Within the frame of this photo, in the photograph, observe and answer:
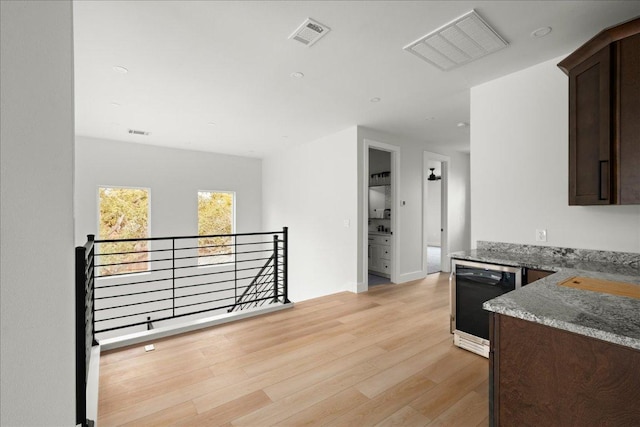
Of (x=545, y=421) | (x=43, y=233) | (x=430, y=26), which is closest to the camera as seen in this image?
(x=43, y=233)

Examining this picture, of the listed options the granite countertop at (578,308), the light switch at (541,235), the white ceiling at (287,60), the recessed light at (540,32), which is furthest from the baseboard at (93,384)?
the recessed light at (540,32)

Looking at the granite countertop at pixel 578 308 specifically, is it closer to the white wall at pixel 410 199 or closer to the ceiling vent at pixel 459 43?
the ceiling vent at pixel 459 43

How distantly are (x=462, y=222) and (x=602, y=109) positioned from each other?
4895mm

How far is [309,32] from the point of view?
7.23ft

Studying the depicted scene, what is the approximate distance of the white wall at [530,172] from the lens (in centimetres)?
239

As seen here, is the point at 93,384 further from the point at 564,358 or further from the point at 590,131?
the point at 590,131

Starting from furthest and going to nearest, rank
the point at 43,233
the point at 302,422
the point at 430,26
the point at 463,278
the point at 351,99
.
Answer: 1. the point at 351,99
2. the point at 463,278
3. the point at 430,26
4. the point at 302,422
5. the point at 43,233

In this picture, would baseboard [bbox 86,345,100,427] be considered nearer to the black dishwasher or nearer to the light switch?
the black dishwasher

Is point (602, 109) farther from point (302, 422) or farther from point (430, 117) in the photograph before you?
point (302, 422)

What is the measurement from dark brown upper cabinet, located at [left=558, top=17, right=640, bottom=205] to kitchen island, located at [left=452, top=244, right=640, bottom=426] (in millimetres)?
1020

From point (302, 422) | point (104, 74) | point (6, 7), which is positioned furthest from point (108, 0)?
point (302, 422)

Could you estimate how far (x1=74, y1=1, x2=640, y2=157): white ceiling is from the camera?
1982 mm

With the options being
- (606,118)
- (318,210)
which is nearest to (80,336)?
(606,118)

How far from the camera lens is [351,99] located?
11.5ft
